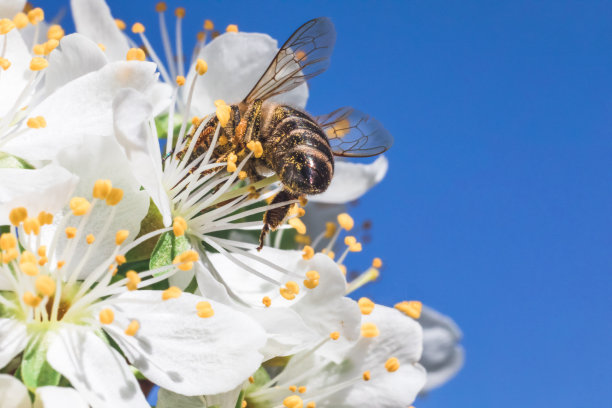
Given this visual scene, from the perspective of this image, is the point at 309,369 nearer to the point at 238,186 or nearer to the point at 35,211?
the point at 238,186

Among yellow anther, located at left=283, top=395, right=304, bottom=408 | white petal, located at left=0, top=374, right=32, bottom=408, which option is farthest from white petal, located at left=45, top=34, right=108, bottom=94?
yellow anther, located at left=283, top=395, right=304, bottom=408

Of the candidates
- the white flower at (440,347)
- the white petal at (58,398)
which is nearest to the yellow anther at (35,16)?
the white petal at (58,398)

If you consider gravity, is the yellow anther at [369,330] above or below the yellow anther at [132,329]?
above

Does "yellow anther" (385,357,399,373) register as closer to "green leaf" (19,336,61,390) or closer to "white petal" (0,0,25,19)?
"green leaf" (19,336,61,390)

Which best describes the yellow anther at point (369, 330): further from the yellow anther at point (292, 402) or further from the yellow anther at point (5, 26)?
the yellow anther at point (5, 26)

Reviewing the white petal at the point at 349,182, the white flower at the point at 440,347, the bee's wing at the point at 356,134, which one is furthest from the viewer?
the white flower at the point at 440,347

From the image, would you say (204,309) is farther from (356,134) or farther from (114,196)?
(356,134)

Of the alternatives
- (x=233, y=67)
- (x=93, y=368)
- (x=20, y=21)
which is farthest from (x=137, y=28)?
(x=93, y=368)

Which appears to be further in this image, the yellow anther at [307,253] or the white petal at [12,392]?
the yellow anther at [307,253]
